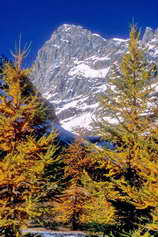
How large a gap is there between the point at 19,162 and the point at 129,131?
4823 millimetres

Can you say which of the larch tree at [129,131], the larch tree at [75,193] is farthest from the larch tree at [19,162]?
the larch tree at [75,193]

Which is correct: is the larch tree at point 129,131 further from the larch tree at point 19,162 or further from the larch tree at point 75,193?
the larch tree at point 75,193

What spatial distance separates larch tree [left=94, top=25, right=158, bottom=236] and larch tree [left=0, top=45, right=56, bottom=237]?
8.91 ft

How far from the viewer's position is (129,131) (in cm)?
1266

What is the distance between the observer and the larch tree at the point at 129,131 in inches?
466

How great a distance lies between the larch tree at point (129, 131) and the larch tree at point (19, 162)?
2716mm

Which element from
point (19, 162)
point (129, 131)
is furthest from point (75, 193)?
point (19, 162)

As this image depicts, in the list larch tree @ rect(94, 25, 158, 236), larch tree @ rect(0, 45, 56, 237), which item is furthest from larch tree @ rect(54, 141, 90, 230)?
larch tree @ rect(0, 45, 56, 237)

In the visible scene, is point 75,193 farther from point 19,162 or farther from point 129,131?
point 19,162

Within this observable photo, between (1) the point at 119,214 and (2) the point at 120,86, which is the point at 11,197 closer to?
(1) the point at 119,214

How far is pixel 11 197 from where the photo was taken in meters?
10.9

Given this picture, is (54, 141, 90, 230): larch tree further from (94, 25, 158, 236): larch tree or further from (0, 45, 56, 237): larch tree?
(0, 45, 56, 237): larch tree

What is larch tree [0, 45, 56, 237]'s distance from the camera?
35.1ft

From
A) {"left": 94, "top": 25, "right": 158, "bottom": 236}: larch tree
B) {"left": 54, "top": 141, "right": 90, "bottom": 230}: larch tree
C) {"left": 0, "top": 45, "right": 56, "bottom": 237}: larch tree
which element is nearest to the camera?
{"left": 0, "top": 45, "right": 56, "bottom": 237}: larch tree
